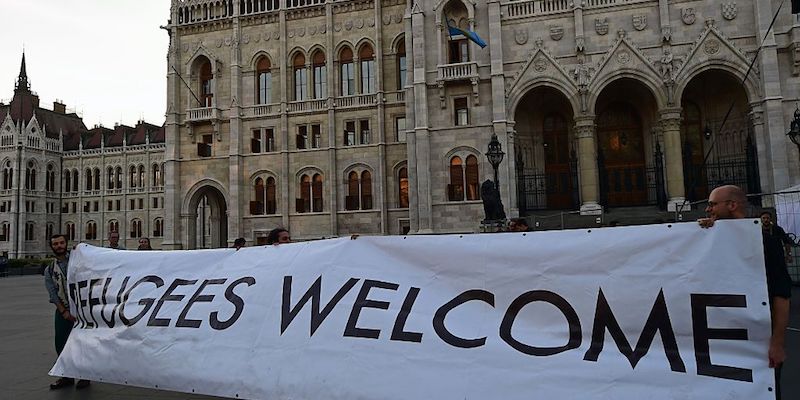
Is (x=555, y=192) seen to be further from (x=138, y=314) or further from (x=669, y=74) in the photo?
(x=138, y=314)

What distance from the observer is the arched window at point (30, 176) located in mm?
77113

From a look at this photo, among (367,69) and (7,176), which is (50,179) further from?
(367,69)

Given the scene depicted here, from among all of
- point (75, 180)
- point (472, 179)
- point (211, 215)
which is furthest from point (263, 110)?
point (75, 180)

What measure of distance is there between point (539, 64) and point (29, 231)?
79351 mm

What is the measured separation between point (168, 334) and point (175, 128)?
1291 inches

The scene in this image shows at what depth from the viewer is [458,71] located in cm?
2683

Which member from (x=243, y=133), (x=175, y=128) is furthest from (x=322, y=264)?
(x=175, y=128)

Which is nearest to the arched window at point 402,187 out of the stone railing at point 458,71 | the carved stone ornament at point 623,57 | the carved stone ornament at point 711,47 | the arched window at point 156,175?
the stone railing at point 458,71

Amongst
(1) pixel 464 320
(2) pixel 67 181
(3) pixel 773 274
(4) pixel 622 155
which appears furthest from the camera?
(2) pixel 67 181

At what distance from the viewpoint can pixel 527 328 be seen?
14.7ft

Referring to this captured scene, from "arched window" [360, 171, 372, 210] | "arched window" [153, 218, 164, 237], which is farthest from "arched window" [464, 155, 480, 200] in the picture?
"arched window" [153, 218, 164, 237]

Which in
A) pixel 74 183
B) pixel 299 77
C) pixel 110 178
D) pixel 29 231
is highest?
pixel 299 77

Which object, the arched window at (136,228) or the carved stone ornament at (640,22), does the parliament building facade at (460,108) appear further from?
the arched window at (136,228)

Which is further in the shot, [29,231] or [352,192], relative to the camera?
[29,231]
